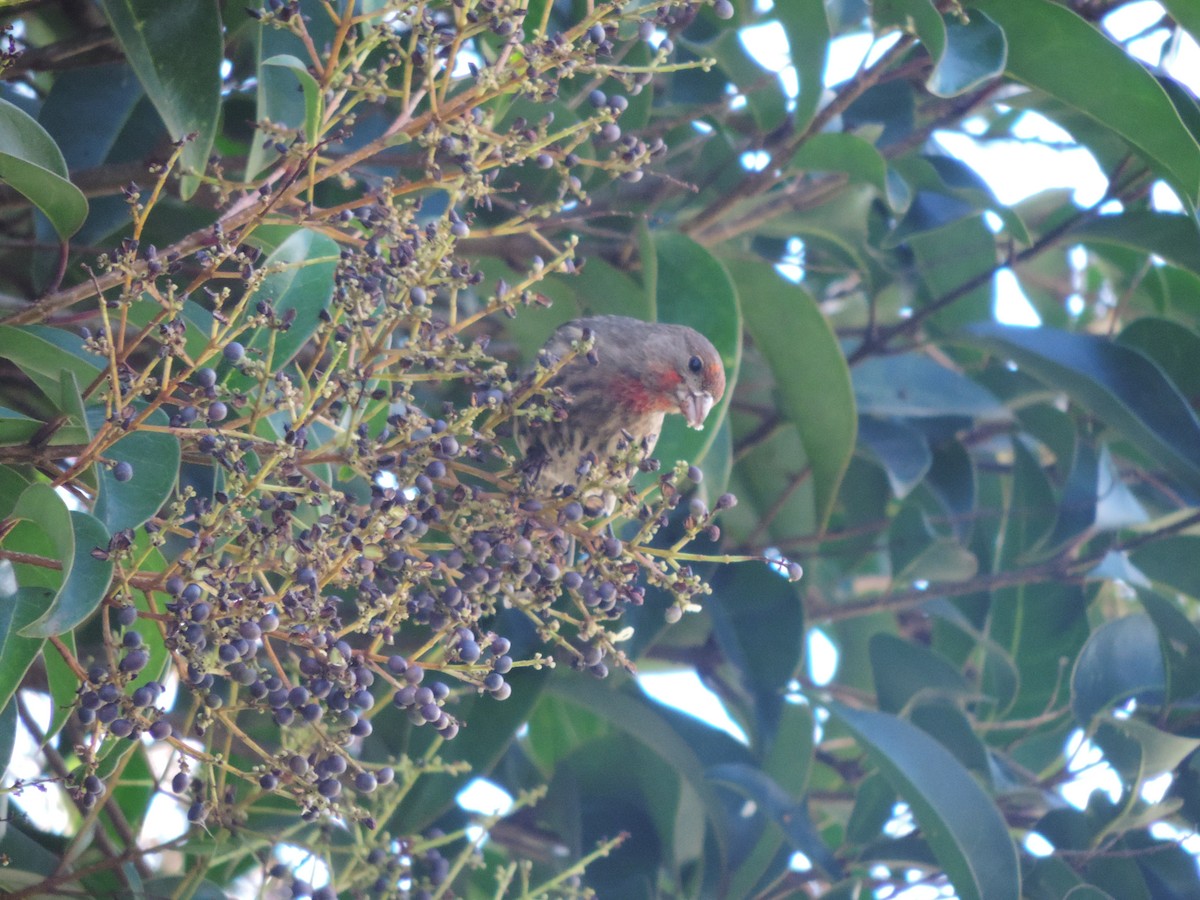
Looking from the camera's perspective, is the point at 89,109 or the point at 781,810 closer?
the point at 89,109

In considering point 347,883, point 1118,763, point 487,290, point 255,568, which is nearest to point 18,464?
point 255,568

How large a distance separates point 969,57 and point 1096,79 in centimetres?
41

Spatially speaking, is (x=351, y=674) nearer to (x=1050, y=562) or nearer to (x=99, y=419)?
(x=99, y=419)

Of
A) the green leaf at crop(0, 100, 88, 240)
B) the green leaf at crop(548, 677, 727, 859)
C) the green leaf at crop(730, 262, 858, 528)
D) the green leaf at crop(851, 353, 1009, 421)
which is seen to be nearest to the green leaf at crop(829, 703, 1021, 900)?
the green leaf at crop(548, 677, 727, 859)

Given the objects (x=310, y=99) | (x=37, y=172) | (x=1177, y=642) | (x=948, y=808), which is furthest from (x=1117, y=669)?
(x=37, y=172)

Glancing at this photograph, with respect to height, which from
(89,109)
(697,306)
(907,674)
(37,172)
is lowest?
(907,674)

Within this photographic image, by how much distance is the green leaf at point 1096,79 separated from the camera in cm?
294

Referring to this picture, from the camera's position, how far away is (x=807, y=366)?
3.44 metres

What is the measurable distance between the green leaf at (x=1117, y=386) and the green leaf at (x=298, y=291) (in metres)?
2.14

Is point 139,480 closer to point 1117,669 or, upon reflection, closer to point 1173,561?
point 1117,669

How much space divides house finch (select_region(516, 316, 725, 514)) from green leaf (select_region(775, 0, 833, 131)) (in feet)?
2.06

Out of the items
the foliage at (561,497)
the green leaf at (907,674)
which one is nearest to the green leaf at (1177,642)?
the foliage at (561,497)

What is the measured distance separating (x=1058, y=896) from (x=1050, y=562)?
44.7 inches

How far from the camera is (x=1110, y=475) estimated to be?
3.71 meters
